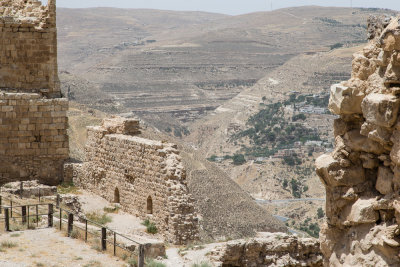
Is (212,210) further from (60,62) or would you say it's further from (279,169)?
(60,62)

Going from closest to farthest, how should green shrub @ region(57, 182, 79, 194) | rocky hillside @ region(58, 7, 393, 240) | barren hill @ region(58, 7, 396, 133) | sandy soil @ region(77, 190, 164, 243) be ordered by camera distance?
sandy soil @ region(77, 190, 164, 243) → green shrub @ region(57, 182, 79, 194) → rocky hillside @ region(58, 7, 393, 240) → barren hill @ region(58, 7, 396, 133)

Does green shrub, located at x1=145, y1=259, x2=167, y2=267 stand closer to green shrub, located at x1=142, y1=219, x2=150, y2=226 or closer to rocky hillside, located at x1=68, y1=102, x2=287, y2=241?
green shrub, located at x1=142, y1=219, x2=150, y2=226

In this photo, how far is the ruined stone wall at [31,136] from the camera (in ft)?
48.3

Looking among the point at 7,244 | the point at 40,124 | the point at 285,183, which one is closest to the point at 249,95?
the point at 285,183

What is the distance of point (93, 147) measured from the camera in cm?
1526

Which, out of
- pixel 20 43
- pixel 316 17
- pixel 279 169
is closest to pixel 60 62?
pixel 316 17

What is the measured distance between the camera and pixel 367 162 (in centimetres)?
633

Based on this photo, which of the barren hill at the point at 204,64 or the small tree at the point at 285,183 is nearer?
the small tree at the point at 285,183

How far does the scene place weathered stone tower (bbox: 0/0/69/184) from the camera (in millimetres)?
14773

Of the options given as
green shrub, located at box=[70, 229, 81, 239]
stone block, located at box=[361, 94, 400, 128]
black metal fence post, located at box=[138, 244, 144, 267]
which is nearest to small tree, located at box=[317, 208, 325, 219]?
green shrub, located at box=[70, 229, 81, 239]

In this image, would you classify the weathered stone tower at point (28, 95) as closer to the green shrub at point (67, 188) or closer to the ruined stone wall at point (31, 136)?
the ruined stone wall at point (31, 136)

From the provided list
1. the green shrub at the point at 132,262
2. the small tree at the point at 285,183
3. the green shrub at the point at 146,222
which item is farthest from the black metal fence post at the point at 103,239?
the small tree at the point at 285,183

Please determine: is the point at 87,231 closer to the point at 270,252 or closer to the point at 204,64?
the point at 270,252

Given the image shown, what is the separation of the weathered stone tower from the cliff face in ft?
31.2
